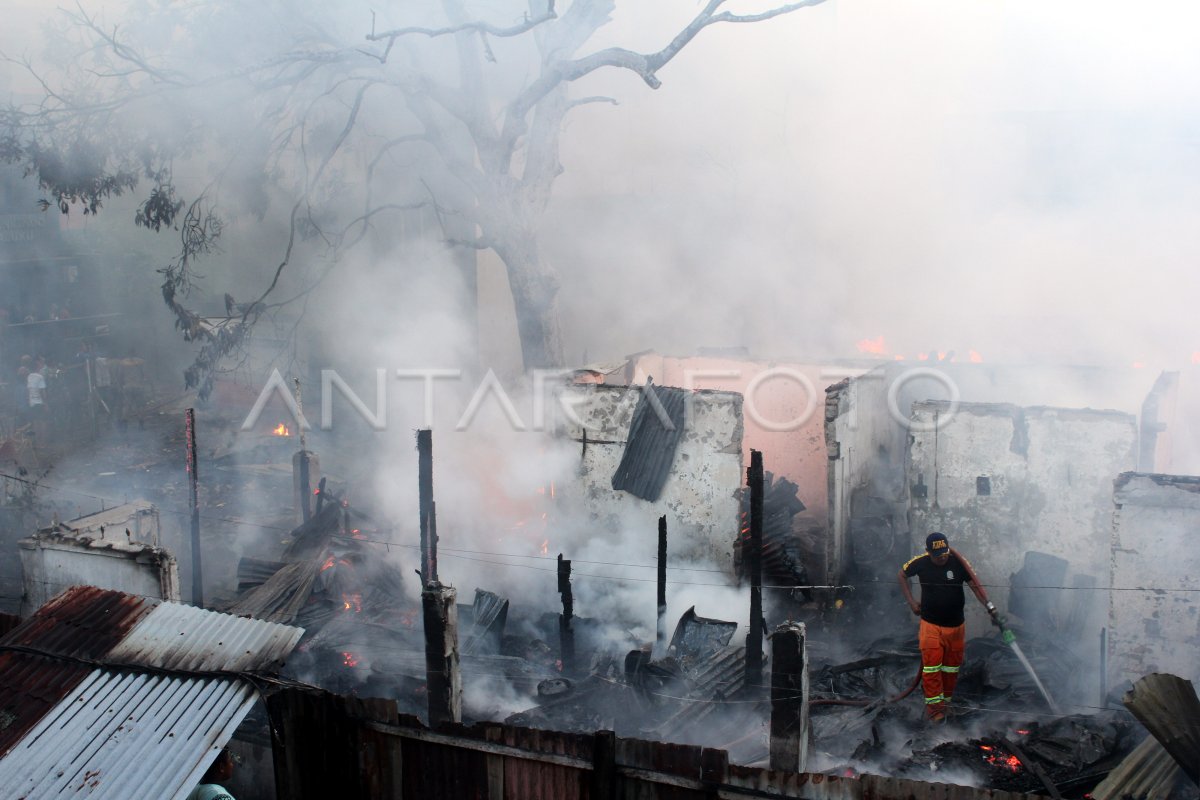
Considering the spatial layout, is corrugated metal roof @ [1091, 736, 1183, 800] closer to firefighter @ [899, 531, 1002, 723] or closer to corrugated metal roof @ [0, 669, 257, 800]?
firefighter @ [899, 531, 1002, 723]

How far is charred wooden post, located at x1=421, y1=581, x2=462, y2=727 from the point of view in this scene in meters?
6.66

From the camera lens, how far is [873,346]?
64.8 ft

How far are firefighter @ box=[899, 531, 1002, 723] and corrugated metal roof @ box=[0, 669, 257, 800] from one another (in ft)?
16.9

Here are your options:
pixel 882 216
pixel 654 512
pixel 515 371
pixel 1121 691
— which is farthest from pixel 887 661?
pixel 882 216

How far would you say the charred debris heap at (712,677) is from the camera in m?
6.47

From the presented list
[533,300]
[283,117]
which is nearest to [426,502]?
[533,300]

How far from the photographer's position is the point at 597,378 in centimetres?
1198

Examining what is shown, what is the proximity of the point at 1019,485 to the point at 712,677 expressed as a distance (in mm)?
3955

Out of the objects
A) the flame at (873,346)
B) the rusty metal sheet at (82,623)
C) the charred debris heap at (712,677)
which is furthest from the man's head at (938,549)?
the flame at (873,346)

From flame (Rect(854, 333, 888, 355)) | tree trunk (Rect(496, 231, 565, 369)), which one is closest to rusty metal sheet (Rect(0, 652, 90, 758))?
tree trunk (Rect(496, 231, 565, 369))

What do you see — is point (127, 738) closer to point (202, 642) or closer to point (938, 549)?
point (202, 642)

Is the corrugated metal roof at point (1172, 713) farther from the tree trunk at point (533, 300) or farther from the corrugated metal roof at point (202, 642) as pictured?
the tree trunk at point (533, 300)

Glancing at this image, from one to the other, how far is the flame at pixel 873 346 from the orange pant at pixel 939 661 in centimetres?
1279

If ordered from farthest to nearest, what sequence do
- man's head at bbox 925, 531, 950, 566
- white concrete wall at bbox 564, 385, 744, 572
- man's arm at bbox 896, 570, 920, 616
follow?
white concrete wall at bbox 564, 385, 744, 572 → man's arm at bbox 896, 570, 920, 616 → man's head at bbox 925, 531, 950, 566
